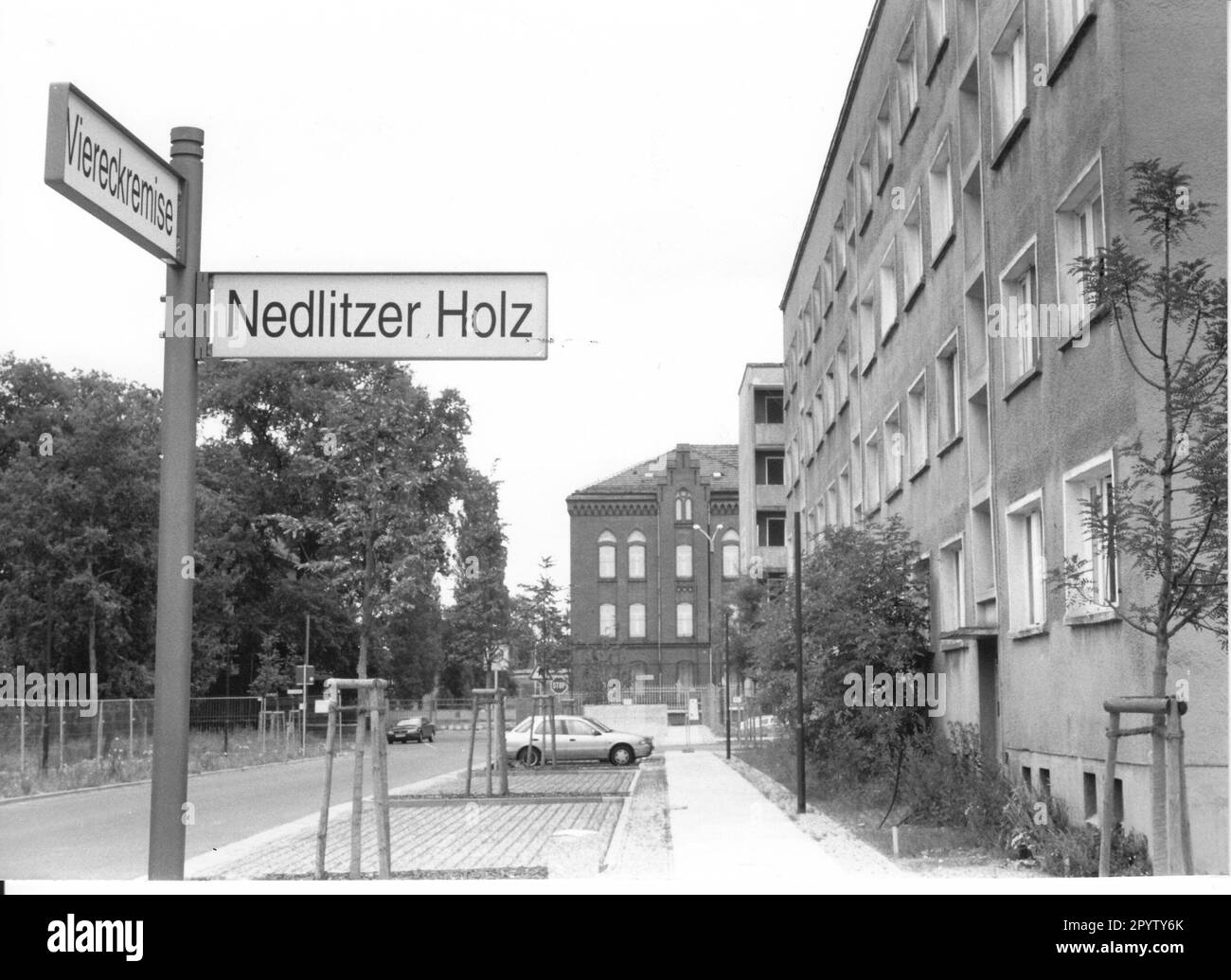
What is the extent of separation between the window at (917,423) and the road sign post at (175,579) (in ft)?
50.4

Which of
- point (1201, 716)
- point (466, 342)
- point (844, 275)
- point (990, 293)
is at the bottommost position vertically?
point (1201, 716)

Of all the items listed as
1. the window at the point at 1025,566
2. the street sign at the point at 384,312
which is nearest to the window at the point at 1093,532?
the window at the point at 1025,566

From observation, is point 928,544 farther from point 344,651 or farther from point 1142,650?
point 344,651

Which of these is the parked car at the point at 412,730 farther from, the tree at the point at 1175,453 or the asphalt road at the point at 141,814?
the tree at the point at 1175,453

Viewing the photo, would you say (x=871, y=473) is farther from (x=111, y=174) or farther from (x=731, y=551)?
(x=111, y=174)

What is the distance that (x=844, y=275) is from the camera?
87.6ft

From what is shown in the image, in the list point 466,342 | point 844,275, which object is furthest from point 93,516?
point 844,275

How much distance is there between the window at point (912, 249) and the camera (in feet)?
67.2

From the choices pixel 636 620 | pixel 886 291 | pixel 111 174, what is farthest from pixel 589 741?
pixel 111 174

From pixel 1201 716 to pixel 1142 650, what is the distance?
1.06 m

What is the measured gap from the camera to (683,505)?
52.0 feet

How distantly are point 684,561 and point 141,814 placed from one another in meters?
12.0

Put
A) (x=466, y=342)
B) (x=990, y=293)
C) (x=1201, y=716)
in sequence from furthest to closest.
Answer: (x=990, y=293)
(x=1201, y=716)
(x=466, y=342)
